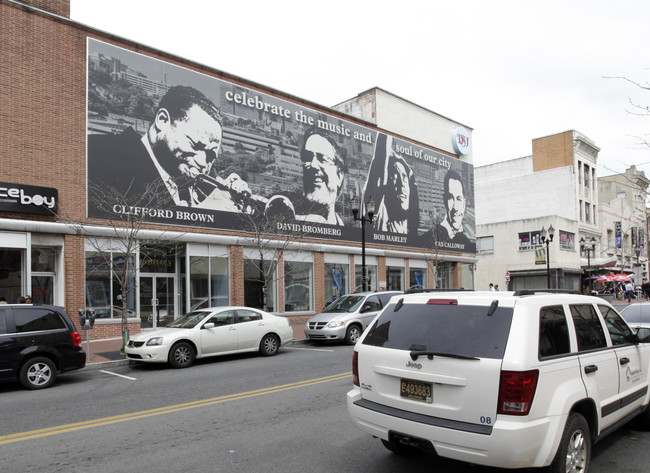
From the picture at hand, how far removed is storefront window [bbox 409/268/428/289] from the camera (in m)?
29.7

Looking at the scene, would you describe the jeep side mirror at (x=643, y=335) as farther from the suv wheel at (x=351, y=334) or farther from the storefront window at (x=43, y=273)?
the storefront window at (x=43, y=273)

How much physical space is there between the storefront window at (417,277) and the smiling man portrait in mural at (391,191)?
231 centimetres

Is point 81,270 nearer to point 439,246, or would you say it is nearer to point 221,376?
point 221,376

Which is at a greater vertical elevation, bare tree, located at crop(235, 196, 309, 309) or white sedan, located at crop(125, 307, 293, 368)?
bare tree, located at crop(235, 196, 309, 309)

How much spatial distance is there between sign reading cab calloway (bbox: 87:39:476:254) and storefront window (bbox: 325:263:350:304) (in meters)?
1.60

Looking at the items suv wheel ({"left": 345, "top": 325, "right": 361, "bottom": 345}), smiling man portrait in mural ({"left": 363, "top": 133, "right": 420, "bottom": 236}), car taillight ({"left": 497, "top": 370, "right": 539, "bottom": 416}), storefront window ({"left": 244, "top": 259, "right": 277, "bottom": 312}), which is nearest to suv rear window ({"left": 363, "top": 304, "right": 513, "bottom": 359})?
car taillight ({"left": 497, "top": 370, "right": 539, "bottom": 416})

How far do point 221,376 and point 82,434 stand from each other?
437 centimetres

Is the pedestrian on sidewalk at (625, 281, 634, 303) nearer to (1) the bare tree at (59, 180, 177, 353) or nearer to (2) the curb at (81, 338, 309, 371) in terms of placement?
(1) the bare tree at (59, 180, 177, 353)

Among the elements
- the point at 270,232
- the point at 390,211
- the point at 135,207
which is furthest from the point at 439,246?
the point at 135,207

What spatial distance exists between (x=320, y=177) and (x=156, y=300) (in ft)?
32.7

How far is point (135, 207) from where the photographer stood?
17.6 metres

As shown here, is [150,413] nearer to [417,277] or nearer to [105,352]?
[105,352]

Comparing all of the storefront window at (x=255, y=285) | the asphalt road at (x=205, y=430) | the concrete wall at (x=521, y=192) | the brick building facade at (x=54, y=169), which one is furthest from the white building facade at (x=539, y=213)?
the asphalt road at (x=205, y=430)

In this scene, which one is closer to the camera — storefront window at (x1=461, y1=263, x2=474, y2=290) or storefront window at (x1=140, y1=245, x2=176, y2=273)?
storefront window at (x1=140, y1=245, x2=176, y2=273)
